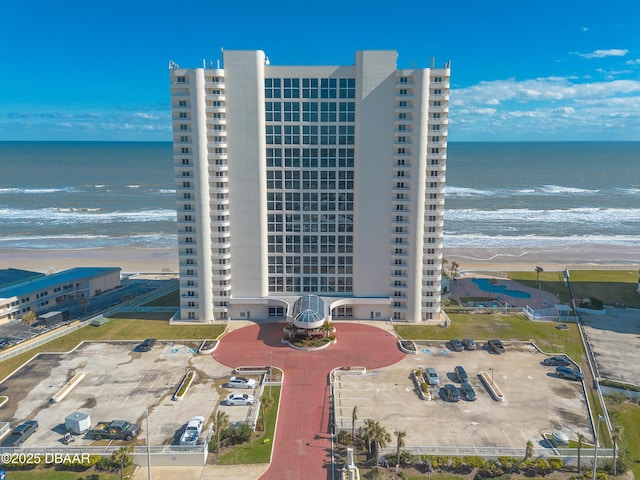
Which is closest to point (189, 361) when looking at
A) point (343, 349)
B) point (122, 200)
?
point (343, 349)

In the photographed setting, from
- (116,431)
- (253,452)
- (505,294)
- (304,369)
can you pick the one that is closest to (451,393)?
(304,369)

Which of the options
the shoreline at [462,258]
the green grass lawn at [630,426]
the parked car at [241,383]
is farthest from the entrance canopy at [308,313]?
the shoreline at [462,258]

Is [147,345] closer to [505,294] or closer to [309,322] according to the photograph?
[309,322]

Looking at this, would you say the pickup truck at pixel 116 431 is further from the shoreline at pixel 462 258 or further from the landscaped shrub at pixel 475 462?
the shoreline at pixel 462 258

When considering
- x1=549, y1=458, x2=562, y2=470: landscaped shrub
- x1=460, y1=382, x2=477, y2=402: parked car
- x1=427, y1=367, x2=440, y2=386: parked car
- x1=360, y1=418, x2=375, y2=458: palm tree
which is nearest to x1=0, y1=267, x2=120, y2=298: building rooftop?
x1=360, y1=418, x2=375, y2=458: palm tree

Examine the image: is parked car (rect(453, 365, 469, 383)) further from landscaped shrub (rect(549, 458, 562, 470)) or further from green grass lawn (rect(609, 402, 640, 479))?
green grass lawn (rect(609, 402, 640, 479))

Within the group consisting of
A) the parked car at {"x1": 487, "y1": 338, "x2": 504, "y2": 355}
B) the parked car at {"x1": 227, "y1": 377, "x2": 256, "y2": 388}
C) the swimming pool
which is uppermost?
the swimming pool
